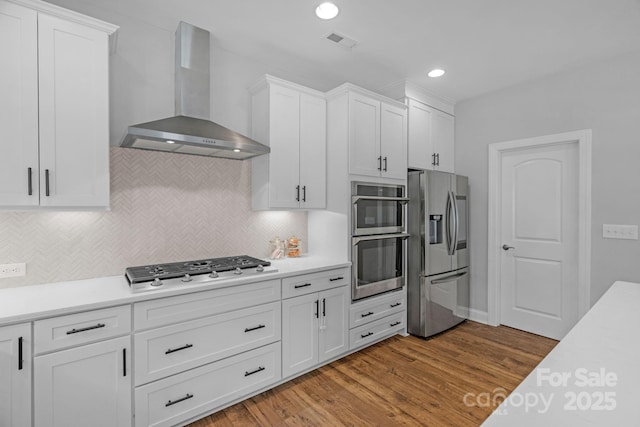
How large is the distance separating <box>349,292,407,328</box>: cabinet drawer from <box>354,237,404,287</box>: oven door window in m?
0.18

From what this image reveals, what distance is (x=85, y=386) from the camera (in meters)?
1.67

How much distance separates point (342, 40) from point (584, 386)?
2684 mm

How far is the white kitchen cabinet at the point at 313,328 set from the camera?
2.46 meters

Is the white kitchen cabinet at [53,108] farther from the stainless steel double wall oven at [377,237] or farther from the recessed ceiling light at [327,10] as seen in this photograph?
the stainless steel double wall oven at [377,237]

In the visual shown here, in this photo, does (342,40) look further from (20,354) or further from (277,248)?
(20,354)

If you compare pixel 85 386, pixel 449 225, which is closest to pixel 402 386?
pixel 449 225

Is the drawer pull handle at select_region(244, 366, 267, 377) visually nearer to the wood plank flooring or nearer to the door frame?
the wood plank flooring

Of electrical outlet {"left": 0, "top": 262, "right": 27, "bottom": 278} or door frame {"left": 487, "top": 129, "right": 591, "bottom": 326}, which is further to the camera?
door frame {"left": 487, "top": 129, "right": 591, "bottom": 326}

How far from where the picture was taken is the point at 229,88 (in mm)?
2838

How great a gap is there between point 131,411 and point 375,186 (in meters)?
→ 2.49

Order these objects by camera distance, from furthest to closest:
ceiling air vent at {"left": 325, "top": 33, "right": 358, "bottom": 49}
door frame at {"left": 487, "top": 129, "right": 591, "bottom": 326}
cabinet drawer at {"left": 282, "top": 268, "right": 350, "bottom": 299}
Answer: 1. door frame at {"left": 487, "top": 129, "right": 591, "bottom": 326}
2. ceiling air vent at {"left": 325, "top": 33, "right": 358, "bottom": 49}
3. cabinet drawer at {"left": 282, "top": 268, "right": 350, "bottom": 299}

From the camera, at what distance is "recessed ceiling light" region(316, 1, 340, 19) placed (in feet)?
7.28

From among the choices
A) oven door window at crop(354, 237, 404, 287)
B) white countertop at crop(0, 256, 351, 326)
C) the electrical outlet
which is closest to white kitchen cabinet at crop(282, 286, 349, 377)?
oven door window at crop(354, 237, 404, 287)

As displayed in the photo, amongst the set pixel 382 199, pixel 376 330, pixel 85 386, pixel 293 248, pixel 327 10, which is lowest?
pixel 376 330
